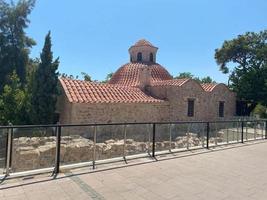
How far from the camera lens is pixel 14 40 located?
34.0 m

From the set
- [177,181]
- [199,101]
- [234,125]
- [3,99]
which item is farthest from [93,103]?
[177,181]

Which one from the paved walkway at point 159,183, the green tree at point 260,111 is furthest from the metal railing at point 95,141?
the green tree at point 260,111

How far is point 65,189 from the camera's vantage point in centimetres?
526

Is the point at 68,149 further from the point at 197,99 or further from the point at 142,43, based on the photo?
the point at 142,43

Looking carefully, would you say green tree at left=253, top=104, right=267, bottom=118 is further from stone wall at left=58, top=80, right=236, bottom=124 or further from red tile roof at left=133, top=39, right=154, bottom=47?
red tile roof at left=133, top=39, right=154, bottom=47

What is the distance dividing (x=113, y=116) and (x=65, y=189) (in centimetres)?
1391

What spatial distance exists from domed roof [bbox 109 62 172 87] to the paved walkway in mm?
Result: 17901

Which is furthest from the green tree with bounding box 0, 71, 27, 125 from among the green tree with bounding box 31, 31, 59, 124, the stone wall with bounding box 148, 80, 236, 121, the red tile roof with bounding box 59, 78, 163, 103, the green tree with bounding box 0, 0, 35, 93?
the green tree with bounding box 0, 0, 35, 93

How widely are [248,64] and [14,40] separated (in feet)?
88.8

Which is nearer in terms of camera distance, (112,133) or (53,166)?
(53,166)

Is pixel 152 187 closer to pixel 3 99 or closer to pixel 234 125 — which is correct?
pixel 234 125

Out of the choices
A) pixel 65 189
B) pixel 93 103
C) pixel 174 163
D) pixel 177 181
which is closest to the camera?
pixel 65 189

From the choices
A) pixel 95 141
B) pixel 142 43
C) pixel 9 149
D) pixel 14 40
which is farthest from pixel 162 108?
pixel 14 40

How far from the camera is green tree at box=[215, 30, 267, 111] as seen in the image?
1100 inches
